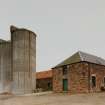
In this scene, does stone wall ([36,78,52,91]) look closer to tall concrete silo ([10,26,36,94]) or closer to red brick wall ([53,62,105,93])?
tall concrete silo ([10,26,36,94])

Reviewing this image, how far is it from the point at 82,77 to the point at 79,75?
1.73 ft

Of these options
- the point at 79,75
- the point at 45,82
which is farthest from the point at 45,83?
the point at 79,75

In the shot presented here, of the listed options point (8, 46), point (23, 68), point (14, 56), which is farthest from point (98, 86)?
point (8, 46)

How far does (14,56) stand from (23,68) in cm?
273

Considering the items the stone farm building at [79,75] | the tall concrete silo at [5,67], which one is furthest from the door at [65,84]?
the tall concrete silo at [5,67]

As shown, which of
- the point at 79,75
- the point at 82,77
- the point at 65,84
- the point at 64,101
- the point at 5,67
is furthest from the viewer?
the point at 5,67

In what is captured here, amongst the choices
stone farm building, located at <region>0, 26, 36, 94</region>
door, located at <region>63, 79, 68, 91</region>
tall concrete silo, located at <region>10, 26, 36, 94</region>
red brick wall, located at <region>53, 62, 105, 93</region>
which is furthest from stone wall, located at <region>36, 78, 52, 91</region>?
door, located at <region>63, 79, 68, 91</region>

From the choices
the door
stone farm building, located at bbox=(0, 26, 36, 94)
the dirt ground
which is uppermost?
stone farm building, located at bbox=(0, 26, 36, 94)

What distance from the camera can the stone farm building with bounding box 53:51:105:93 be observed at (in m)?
27.8

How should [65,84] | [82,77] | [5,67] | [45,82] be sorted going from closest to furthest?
1. [82,77]
2. [65,84]
3. [5,67]
4. [45,82]

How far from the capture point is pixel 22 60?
33.4 m

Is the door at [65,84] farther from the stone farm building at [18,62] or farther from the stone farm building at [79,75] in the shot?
the stone farm building at [18,62]

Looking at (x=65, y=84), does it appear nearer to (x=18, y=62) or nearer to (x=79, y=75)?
(x=79, y=75)

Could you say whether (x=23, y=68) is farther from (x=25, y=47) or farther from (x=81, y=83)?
(x=81, y=83)
